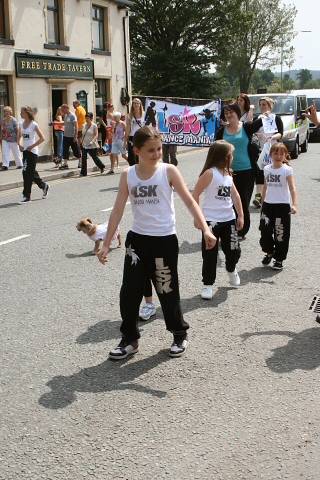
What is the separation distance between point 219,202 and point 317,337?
5.59 feet

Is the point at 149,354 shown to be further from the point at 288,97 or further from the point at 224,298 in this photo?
the point at 288,97

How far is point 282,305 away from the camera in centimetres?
557

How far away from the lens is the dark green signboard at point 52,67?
19719 mm

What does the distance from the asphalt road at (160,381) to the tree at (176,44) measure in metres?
38.2

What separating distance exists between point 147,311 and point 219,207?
4.31ft

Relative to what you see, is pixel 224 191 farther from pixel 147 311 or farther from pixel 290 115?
pixel 290 115

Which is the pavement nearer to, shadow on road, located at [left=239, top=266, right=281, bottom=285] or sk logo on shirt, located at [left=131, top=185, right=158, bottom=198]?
shadow on road, located at [left=239, top=266, right=281, bottom=285]

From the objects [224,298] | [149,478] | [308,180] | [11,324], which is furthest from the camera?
[308,180]

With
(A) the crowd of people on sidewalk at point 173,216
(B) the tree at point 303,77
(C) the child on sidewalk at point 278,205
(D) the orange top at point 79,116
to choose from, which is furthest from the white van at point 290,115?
(B) the tree at point 303,77

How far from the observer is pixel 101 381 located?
407 centimetres

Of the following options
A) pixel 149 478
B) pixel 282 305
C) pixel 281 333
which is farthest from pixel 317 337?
pixel 149 478

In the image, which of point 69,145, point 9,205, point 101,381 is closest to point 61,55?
point 69,145

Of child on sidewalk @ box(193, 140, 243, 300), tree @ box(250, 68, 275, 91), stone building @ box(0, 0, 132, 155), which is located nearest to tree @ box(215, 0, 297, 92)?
tree @ box(250, 68, 275, 91)

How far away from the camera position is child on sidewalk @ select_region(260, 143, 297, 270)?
268 inches
